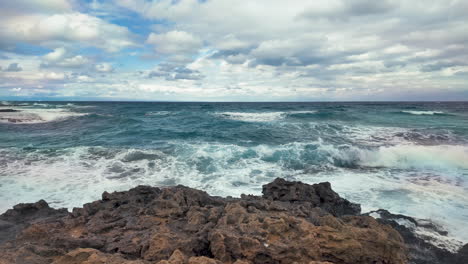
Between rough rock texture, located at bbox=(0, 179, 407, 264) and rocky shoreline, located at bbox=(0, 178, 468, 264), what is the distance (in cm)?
1

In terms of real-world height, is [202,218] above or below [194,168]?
above

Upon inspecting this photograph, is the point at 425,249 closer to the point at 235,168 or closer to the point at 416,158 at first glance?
the point at 235,168

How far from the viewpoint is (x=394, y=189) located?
9695mm

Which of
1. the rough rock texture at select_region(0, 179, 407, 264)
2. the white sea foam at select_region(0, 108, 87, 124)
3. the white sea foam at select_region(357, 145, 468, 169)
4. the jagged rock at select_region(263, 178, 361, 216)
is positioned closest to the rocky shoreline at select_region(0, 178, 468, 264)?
the rough rock texture at select_region(0, 179, 407, 264)

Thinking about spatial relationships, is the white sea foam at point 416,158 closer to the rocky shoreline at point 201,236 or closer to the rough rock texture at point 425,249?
the rough rock texture at point 425,249

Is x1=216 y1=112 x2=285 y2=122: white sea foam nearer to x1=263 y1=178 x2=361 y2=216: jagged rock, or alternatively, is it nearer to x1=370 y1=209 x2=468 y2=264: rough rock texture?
x1=263 y1=178 x2=361 y2=216: jagged rock

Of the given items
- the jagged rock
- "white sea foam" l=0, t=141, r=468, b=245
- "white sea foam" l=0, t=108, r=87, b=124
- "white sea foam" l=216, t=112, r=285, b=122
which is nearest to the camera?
the jagged rock

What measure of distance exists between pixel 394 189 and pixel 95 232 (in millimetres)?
9788

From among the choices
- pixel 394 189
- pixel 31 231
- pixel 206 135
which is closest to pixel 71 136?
pixel 206 135

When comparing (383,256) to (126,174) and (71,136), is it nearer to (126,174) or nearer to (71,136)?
(126,174)

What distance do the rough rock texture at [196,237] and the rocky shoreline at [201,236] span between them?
14 mm

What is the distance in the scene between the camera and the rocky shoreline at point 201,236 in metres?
3.91

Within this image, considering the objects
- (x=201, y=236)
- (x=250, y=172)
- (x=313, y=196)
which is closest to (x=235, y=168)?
(x=250, y=172)

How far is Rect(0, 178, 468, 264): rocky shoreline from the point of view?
3908 mm
